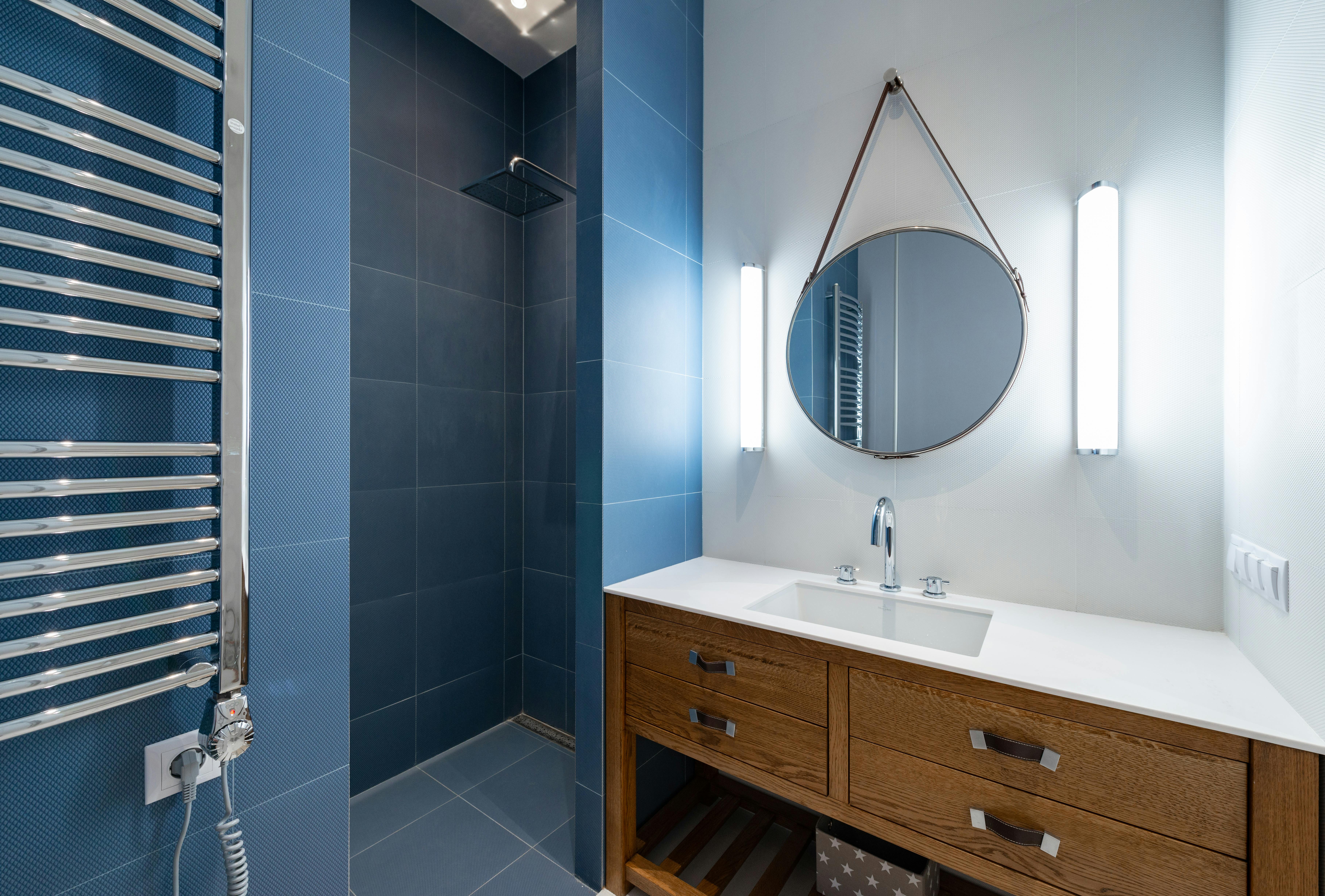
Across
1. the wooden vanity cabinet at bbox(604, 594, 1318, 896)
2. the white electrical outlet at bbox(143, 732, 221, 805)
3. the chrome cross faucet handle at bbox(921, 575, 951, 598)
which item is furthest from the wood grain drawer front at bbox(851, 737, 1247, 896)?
the white electrical outlet at bbox(143, 732, 221, 805)

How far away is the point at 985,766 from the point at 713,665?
589mm

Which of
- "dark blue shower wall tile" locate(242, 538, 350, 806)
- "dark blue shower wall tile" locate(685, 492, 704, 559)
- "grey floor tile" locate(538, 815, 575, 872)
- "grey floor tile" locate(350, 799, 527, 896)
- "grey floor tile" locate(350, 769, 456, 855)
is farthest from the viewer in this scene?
"dark blue shower wall tile" locate(685, 492, 704, 559)

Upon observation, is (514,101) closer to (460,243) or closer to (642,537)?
(460,243)

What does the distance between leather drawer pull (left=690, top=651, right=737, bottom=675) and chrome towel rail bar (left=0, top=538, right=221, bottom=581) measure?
1021mm

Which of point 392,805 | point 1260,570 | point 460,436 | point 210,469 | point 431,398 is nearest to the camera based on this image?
point 210,469

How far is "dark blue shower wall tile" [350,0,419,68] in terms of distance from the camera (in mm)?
1970

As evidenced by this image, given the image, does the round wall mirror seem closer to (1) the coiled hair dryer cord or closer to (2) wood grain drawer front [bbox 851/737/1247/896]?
(2) wood grain drawer front [bbox 851/737/1247/896]

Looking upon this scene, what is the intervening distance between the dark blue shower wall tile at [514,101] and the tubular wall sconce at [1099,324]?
7.55 feet

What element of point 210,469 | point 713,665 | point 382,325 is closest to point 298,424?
point 210,469

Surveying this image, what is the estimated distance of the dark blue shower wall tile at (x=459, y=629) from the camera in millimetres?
2148

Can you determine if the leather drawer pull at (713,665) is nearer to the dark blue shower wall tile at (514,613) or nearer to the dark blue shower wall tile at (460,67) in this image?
the dark blue shower wall tile at (514,613)

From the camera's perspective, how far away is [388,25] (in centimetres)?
204

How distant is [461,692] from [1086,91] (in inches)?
113

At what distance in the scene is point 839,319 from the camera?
1695 millimetres
